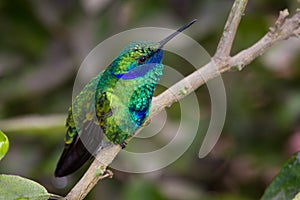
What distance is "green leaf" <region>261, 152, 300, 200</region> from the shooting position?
88 cm

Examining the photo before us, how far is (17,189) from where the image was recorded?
2.42ft

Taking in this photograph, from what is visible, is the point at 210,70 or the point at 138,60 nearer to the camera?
the point at 138,60

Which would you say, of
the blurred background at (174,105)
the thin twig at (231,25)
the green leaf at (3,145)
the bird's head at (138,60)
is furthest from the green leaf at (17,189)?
the blurred background at (174,105)

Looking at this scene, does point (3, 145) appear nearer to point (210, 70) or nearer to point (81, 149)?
point (81, 149)

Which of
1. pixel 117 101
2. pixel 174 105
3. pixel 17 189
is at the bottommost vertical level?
pixel 174 105

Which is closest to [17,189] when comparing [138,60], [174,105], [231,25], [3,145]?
[3,145]

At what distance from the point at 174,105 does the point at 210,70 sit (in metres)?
1.01

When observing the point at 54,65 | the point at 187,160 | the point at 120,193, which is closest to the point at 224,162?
the point at 187,160

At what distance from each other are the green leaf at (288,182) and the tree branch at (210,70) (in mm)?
153

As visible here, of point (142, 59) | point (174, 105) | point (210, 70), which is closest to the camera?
point (142, 59)

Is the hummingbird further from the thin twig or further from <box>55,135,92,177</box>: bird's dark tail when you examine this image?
the thin twig

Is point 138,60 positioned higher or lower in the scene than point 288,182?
higher

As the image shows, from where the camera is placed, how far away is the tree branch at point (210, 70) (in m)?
0.74

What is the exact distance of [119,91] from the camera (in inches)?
29.6
